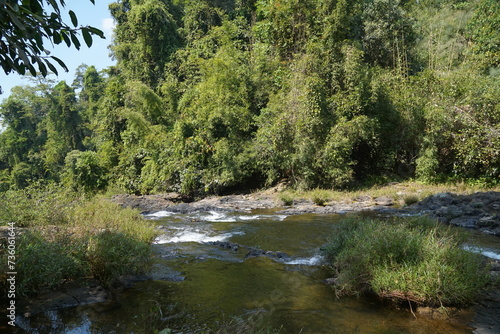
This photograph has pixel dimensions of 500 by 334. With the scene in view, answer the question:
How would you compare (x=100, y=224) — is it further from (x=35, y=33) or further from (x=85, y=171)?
(x=85, y=171)

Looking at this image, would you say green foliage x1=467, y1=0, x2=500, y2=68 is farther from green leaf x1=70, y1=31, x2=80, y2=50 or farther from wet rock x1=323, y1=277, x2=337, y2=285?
green leaf x1=70, y1=31, x2=80, y2=50

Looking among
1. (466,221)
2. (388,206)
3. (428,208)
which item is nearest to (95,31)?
(466,221)

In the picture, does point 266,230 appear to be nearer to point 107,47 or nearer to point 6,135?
point 107,47

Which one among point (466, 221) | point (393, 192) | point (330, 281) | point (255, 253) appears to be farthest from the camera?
point (393, 192)

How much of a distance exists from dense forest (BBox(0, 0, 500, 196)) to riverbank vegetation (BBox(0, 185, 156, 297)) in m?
8.10

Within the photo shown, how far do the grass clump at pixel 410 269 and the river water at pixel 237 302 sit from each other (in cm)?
26

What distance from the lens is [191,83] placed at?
2527cm

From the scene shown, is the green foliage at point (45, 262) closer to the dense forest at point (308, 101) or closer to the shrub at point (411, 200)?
the dense forest at point (308, 101)

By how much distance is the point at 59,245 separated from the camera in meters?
4.70

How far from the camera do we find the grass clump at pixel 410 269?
4305 mm

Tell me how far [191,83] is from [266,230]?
1840 centimetres

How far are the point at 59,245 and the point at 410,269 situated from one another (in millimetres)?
5021

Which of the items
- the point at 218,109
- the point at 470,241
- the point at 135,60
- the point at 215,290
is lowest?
the point at 470,241

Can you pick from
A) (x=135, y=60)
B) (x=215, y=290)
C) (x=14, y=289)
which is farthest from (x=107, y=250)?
(x=135, y=60)
